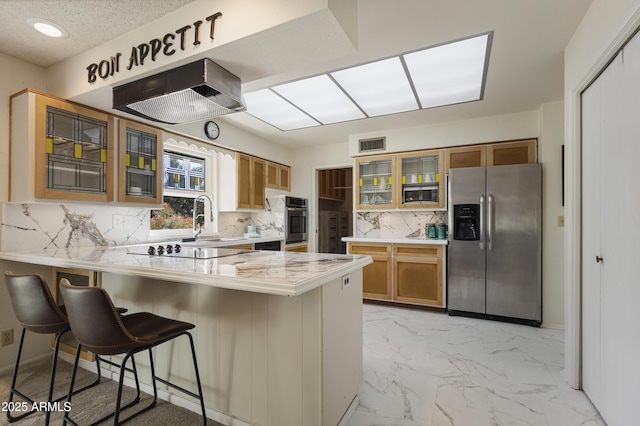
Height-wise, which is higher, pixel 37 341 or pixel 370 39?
pixel 370 39

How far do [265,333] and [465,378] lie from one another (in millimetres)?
1612

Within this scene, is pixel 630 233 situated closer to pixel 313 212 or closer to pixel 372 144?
pixel 372 144

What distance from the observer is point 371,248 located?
4277mm

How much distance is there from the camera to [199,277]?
1.34 metres

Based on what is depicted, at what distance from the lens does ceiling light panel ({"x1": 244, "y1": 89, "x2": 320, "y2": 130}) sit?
3.26 metres

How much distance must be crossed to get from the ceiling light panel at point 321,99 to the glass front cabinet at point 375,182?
2.91 feet

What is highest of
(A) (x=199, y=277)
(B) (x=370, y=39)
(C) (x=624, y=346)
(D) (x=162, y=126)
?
(B) (x=370, y=39)

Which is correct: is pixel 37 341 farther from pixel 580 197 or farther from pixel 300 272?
pixel 580 197

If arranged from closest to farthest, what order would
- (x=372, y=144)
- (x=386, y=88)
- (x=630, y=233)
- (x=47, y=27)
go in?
(x=630, y=233)
(x=47, y=27)
(x=386, y=88)
(x=372, y=144)

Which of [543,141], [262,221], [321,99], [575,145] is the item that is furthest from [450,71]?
[262,221]

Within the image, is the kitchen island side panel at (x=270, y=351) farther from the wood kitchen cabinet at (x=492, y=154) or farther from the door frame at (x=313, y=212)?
the door frame at (x=313, y=212)

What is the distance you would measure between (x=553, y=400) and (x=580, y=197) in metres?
1.36

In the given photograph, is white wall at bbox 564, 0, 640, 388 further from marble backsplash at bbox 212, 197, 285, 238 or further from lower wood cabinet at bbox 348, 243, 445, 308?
marble backsplash at bbox 212, 197, 285, 238

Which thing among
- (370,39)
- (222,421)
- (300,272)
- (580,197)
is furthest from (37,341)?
(580,197)
